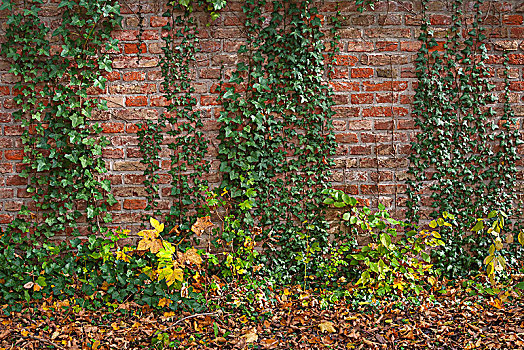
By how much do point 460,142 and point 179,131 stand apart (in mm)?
2103

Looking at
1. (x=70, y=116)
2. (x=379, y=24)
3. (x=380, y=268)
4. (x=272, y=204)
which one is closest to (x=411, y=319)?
(x=380, y=268)

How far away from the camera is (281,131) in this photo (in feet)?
9.52

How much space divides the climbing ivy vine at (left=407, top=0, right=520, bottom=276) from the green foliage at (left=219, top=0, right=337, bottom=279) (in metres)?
0.70

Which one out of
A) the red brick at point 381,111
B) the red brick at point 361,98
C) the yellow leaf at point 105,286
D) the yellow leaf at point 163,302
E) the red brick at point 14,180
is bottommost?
the yellow leaf at point 163,302

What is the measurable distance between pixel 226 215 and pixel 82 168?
1099mm

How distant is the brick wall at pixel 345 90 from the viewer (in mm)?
2832

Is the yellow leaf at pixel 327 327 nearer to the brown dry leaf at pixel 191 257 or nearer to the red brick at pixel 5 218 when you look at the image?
Result: the brown dry leaf at pixel 191 257

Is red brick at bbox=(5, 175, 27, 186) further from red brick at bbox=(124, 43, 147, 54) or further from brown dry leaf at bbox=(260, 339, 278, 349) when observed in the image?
brown dry leaf at bbox=(260, 339, 278, 349)

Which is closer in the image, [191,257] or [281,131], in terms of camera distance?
[191,257]

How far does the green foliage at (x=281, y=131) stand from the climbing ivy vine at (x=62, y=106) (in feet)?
3.06

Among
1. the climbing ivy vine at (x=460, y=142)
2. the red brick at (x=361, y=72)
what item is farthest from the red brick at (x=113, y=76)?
the climbing ivy vine at (x=460, y=142)

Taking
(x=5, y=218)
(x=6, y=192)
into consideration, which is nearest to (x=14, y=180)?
(x=6, y=192)

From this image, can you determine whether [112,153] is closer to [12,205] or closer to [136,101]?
[136,101]

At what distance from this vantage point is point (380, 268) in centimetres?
267
